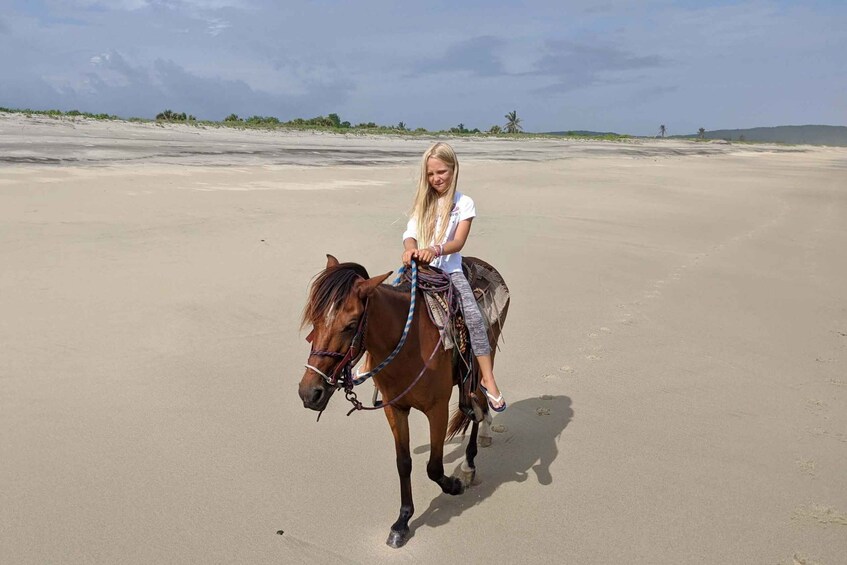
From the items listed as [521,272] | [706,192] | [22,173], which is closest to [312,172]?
[22,173]

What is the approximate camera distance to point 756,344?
665cm

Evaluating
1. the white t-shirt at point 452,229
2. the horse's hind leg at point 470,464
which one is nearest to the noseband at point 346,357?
the white t-shirt at point 452,229

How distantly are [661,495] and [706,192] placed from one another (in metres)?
18.3

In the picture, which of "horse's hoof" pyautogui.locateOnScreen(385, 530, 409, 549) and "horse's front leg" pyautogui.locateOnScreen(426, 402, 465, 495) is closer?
"horse's hoof" pyautogui.locateOnScreen(385, 530, 409, 549)

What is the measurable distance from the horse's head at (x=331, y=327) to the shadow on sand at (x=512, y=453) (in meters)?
1.38

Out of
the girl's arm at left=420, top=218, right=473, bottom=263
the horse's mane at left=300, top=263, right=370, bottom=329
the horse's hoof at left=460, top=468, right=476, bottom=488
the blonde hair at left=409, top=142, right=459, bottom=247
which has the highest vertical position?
the blonde hair at left=409, top=142, right=459, bottom=247

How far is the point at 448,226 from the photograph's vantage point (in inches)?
146

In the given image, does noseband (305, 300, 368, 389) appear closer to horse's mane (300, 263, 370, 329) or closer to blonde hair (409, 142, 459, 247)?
horse's mane (300, 263, 370, 329)

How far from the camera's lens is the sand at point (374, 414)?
3488 millimetres

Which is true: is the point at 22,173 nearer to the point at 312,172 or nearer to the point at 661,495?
the point at 312,172

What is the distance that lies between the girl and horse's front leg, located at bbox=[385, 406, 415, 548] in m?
0.59

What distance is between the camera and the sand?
3.49 meters

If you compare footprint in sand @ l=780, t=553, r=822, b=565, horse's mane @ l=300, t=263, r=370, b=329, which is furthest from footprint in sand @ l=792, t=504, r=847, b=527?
horse's mane @ l=300, t=263, r=370, b=329

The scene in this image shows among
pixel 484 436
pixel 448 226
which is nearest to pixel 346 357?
pixel 448 226
